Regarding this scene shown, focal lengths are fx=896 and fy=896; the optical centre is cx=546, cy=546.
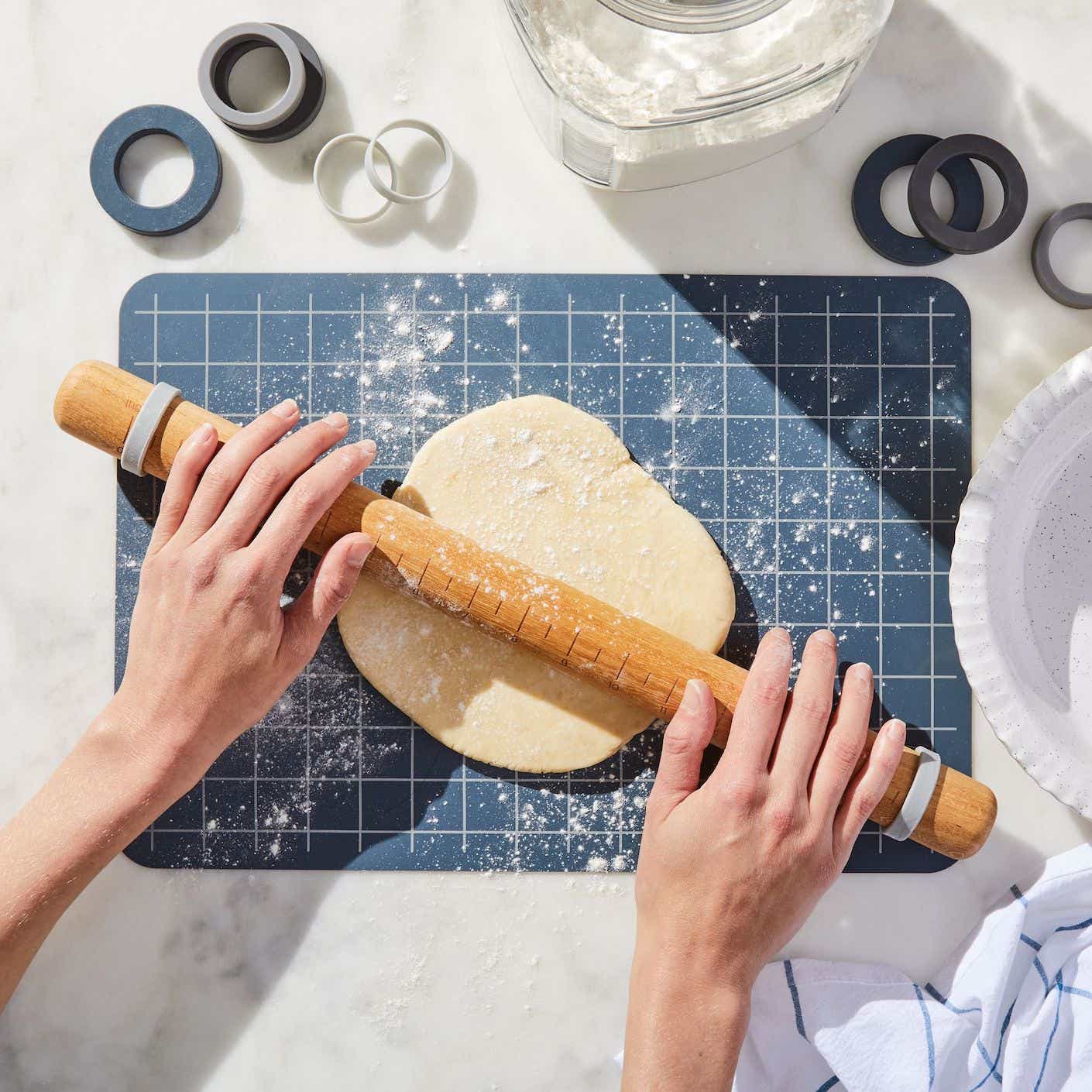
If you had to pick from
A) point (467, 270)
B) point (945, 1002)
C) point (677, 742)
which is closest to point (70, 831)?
point (677, 742)

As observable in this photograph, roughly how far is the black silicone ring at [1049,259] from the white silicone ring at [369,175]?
725mm

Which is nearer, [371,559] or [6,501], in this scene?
[371,559]

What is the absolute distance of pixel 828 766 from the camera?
887 millimetres

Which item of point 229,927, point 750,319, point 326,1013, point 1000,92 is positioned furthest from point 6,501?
point 1000,92

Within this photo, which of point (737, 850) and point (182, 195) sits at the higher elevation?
point (182, 195)

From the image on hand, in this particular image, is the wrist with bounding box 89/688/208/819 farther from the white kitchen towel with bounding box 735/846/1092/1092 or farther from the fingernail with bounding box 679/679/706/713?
the white kitchen towel with bounding box 735/846/1092/1092

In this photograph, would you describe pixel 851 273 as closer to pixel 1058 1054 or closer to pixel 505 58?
pixel 505 58

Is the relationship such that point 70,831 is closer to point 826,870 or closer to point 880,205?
point 826,870

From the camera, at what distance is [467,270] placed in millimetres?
1024

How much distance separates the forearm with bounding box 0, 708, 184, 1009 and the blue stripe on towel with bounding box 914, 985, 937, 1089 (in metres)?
0.83

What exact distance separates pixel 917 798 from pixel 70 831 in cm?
85

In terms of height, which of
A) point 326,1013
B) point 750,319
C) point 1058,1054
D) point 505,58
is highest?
point 505,58

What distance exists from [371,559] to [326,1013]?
54 cm

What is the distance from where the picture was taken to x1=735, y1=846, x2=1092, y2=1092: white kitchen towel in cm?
96
